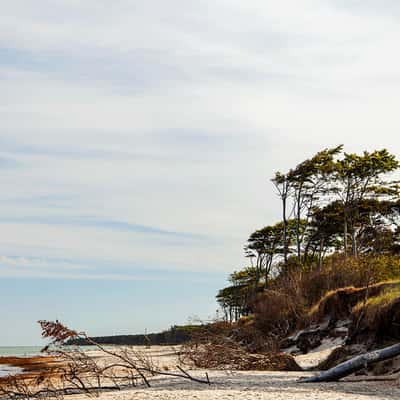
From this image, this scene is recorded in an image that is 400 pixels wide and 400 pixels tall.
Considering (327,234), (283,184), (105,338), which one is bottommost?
(105,338)

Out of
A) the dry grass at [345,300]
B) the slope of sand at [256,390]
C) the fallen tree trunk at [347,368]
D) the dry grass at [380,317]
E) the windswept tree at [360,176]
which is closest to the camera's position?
the slope of sand at [256,390]

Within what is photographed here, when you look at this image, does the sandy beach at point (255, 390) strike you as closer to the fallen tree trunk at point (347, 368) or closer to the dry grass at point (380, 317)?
the fallen tree trunk at point (347, 368)

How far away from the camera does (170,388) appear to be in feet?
40.5

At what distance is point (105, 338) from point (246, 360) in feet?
325

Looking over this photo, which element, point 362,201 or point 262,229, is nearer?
point 362,201

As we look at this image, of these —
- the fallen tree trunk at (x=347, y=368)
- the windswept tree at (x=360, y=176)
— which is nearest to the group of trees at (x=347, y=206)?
the windswept tree at (x=360, y=176)

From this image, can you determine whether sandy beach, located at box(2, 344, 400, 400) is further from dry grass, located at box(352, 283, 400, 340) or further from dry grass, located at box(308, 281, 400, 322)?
dry grass, located at box(308, 281, 400, 322)

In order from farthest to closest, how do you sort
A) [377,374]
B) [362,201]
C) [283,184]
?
[283,184], [362,201], [377,374]

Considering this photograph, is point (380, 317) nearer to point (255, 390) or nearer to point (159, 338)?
point (255, 390)

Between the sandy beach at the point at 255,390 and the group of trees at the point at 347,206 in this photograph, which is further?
the group of trees at the point at 347,206

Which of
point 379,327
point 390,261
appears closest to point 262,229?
point 390,261

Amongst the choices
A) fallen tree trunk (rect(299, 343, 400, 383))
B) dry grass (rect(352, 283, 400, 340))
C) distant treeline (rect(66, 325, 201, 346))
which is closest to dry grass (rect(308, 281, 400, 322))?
dry grass (rect(352, 283, 400, 340))

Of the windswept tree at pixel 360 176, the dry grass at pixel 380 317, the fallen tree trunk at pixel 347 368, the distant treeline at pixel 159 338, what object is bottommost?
the distant treeline at pixel 159 338

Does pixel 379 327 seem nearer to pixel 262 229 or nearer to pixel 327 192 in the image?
pixel 327 192
